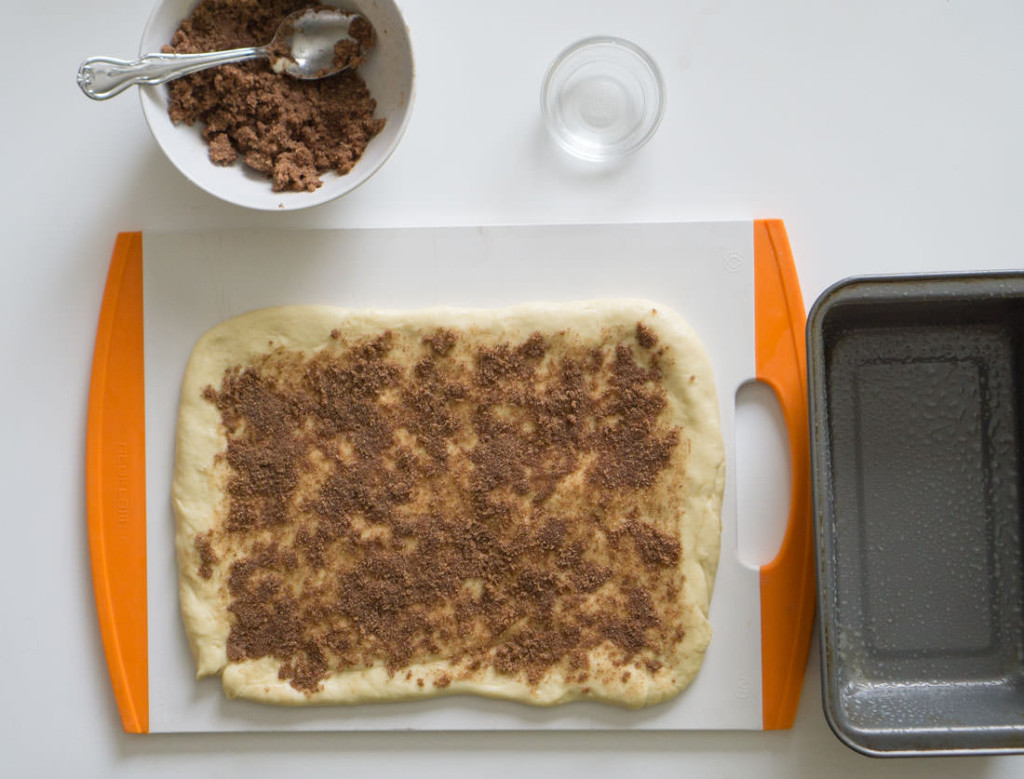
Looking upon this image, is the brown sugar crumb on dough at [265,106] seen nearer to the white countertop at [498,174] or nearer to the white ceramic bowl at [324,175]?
the white ceramic bowl at [324,175]

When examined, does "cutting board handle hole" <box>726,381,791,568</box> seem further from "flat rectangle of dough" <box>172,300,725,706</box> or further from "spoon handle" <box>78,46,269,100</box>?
"spoon handle" <box>78,46,269,100</box>

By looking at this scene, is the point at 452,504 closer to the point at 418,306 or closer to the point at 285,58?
the point at 418,306

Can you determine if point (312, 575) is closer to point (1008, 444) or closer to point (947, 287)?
point (947, 287)

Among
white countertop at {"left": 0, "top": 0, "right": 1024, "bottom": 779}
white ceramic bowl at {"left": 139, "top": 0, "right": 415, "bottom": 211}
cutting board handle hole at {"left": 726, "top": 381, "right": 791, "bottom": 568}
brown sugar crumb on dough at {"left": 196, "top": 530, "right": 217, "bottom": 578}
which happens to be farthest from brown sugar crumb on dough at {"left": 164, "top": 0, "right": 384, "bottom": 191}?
cutting board handle hole at {"left": 726, "top": 381, "right": 791, "bottom": 568}

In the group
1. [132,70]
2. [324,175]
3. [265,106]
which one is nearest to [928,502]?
[324,175]

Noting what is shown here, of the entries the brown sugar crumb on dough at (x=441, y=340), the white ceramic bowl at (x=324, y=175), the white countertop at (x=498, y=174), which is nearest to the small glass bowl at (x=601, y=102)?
the white countertop at (x=498, y=174)

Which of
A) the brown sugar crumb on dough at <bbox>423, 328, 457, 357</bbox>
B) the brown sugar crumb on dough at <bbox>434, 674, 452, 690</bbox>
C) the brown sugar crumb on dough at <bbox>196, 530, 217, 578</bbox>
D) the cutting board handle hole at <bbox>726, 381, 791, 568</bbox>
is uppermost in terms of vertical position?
the brown sugar crumb on dough at <bbox>423, 328, 457, 357</bbox>
